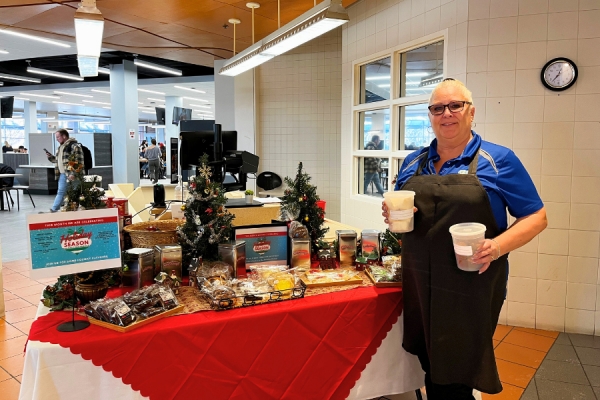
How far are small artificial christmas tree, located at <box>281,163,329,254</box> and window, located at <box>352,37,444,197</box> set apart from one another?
2.19 meters

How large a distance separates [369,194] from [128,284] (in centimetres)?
427

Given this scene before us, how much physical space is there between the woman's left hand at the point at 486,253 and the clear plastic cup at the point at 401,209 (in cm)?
30

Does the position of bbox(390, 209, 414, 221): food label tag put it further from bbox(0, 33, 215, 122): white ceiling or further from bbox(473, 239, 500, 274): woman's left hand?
bbox(0, 33, 215, 122): white ceiling

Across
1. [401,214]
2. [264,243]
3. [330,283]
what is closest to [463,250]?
[401,214]

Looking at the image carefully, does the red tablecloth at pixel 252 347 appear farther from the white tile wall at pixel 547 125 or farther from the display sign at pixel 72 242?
the white tile wall at pixel 547 125

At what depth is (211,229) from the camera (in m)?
2.31

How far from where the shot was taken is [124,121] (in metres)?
11.7

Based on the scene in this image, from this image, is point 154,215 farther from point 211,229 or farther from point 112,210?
point 112,210

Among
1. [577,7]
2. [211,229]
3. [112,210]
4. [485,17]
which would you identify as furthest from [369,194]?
[112,210]

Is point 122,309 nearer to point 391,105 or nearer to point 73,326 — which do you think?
point 73,326

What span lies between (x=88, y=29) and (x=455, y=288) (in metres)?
3.91

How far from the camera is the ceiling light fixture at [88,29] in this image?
3.63 metres

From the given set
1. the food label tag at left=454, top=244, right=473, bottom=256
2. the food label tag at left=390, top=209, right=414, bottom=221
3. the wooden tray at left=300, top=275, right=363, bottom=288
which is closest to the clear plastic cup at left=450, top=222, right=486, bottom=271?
the food label tag at left=454, top=244, right=473, bottom=256

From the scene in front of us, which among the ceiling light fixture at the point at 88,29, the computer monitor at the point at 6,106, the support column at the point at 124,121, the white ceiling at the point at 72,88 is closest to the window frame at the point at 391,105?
the ceiling light fixture at the point at 88,29
